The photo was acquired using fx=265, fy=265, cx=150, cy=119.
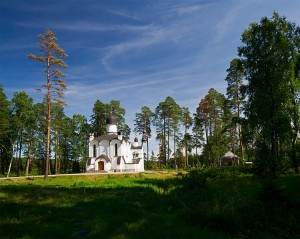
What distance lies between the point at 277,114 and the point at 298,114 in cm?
254

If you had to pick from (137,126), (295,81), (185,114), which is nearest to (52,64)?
(295,81)

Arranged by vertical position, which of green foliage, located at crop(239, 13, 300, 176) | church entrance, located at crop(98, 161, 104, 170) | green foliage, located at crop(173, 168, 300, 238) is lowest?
church entrance, located at crop(98, 161, 104, 170)

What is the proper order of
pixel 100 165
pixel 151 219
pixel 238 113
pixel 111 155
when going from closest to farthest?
pixel 151 219 < pixel 238 113 < pixel 100 165 < pixel 111 155

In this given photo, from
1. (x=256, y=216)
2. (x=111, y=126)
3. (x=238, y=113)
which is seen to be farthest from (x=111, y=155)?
(x=256, y=216)

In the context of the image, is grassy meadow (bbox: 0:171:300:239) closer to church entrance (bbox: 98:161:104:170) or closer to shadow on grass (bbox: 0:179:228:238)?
shadow on grass (bbox: 0:179:228:238)

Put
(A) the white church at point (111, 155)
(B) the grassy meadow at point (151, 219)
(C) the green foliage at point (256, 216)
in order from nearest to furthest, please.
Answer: (B) the grassy meadow at point (151, 219) < (C) the green foliage at point (256, 216) < (A) the white church at point (111, 155)

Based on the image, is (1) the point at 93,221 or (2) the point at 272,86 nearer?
(1) the point at 93,221

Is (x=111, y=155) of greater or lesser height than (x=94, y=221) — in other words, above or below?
above

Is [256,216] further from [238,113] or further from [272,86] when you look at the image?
[238,113]

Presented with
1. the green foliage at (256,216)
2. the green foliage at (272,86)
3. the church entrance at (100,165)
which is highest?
the green foliage at (272,86)

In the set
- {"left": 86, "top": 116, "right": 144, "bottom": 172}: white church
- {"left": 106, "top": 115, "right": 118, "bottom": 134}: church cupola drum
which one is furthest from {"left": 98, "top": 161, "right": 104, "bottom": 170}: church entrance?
{"left": 106, "top": 115, "right": 118, "bottom": 134}: church cupola drum

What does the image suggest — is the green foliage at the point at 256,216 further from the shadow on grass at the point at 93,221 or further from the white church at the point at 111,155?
the white church at the point at 111,155

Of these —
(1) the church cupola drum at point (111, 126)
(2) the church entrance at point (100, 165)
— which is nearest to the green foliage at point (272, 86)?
(2) the church entrance at point (100, 165)

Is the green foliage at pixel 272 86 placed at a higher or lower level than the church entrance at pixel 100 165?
higher
